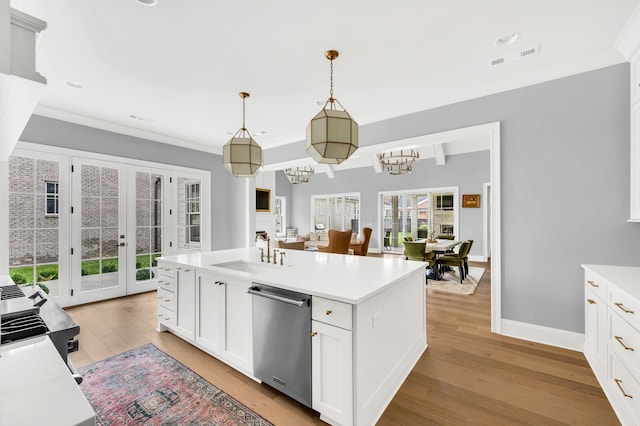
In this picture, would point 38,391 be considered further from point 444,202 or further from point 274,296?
point 444,202

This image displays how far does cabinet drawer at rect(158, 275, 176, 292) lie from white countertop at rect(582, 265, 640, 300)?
11.8ft

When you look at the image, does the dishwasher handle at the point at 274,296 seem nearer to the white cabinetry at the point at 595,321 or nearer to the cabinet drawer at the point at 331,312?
the cabinet drawer at the point at 331,312

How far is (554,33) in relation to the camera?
7.40 ft

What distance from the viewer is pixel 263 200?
8.32 metres

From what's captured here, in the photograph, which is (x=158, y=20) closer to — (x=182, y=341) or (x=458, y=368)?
(x=182, y=341)

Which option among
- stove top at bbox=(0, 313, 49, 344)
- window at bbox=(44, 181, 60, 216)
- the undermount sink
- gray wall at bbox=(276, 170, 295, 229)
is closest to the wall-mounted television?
gray wall at bbox=(276, 170, 295, 229)

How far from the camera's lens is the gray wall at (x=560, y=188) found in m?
2.54

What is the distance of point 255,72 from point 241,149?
0.79m

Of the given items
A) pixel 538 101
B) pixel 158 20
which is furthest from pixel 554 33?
pixel 158 20

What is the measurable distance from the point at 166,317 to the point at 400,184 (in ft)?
26.5

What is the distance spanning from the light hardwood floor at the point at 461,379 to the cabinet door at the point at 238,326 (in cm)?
16

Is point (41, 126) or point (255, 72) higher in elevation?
point (255, 72)

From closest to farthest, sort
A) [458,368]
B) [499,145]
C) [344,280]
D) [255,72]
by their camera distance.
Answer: [344,280]
[458,368]
[255,72]
[499,145]

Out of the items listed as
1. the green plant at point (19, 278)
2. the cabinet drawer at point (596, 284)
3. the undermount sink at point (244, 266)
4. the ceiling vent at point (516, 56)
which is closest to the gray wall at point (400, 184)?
the ceiling vent at point (516, 56)
